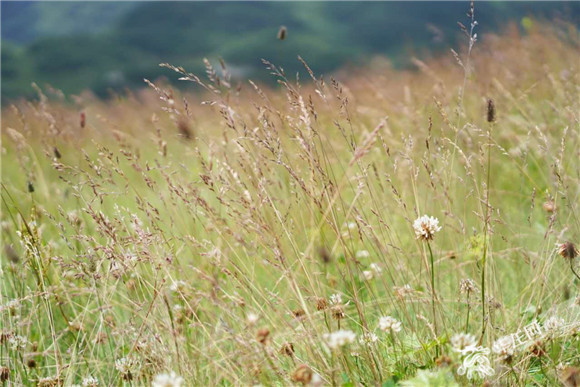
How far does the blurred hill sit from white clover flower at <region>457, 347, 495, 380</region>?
59.4 metres

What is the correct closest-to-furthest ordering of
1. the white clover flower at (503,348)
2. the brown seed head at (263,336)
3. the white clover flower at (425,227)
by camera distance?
the brown seed head at (263,336), the white clover flower at (503,348), the white clover flower at (425,227)

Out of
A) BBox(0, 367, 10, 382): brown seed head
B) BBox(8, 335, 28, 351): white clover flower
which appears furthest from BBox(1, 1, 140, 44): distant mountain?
BBox(0, 367, 10, 382): brown seed head

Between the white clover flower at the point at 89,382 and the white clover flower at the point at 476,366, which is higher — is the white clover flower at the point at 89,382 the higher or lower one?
the higher one

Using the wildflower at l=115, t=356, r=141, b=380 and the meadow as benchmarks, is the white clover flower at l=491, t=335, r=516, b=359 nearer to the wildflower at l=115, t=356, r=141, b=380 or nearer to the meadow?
the meadow

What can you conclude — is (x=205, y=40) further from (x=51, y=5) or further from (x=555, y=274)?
(x=555, y=274)

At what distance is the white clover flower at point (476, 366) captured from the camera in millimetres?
1481

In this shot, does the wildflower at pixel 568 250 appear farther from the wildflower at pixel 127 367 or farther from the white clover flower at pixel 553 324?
the wildflower at pixel 127 367

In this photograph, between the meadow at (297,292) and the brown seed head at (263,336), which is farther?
the meadow at (297,292)

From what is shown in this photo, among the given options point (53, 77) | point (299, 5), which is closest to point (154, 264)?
point (53, 77)

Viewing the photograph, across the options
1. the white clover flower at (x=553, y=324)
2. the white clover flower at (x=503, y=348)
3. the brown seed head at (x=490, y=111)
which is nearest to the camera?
the white clover flower at (x=503, y=348)

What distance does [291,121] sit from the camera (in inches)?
69.2

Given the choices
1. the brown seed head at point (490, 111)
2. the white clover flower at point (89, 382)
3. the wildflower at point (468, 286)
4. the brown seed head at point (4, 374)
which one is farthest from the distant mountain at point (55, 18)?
the wildflower at point (468, 286)

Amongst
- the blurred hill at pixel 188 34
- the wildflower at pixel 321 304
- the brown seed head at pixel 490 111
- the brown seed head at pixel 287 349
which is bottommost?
the brown seed head at pixel 287 349

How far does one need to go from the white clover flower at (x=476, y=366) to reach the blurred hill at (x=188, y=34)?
5943 cm
